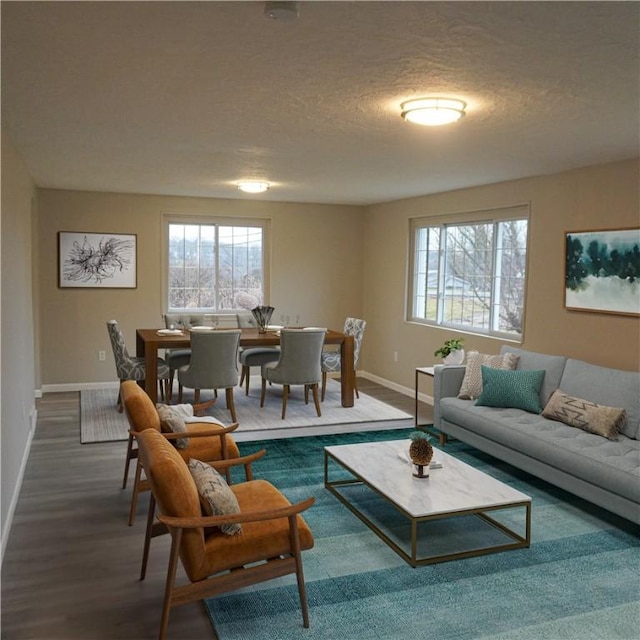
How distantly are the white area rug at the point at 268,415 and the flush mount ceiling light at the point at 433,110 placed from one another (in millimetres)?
3234

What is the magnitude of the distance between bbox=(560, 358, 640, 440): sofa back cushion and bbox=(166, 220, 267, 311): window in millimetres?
4560

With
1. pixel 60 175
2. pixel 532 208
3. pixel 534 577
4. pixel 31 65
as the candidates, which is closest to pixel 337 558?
pixel 534 577

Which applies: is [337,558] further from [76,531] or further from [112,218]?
[112,218]

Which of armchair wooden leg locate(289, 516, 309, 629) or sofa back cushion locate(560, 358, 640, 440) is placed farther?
sofa back cushion locate(560, 358, 640, 440)

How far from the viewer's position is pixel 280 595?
2885mm

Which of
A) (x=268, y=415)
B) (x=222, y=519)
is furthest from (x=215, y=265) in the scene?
(x=222, y=519)

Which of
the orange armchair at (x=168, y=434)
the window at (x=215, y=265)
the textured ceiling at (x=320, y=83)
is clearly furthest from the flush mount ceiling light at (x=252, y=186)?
the orange armchair at (x=168, y=434)

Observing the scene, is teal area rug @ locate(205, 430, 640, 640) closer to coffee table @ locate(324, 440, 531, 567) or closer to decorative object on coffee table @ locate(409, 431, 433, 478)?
coffee table @ locate(324, 440, 531, 567)

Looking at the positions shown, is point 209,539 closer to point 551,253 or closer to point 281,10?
Answer: point 281,10

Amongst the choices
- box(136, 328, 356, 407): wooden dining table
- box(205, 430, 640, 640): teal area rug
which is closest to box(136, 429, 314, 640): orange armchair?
box(205, 430, 640, 640): teal area rug

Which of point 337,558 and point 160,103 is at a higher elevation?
point 160,103

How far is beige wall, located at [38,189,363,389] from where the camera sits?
23.9 feet

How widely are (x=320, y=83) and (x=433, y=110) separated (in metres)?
0.64

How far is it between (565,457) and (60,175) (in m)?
5.08
